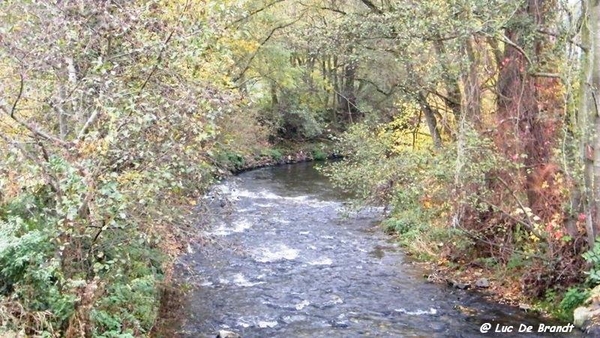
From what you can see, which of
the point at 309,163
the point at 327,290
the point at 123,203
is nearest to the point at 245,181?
the point at 309,163

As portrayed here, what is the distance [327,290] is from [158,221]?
558 cm

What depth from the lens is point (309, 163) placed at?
38.6 m

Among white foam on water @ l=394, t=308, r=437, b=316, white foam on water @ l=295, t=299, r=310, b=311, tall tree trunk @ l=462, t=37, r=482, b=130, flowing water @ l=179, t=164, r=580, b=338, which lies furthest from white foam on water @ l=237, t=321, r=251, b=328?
tall tree trunk @ l=462, t=37, r=482, b=130

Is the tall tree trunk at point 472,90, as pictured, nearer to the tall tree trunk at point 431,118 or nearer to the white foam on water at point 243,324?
the tall tree trunk at point 431,118

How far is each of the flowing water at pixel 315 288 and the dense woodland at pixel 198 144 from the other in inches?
36.1

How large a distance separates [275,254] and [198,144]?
7.64 m

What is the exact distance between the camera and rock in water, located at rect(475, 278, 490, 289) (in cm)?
1252

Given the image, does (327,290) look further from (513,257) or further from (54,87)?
(54,87)

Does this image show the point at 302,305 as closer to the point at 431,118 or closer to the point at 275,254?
the point at 275,254

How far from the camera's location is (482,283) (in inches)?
496

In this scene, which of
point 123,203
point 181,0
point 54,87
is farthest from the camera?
point 181,0

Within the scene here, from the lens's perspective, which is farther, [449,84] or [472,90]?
[449,84]

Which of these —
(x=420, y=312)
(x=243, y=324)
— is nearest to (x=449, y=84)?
(x=420, y=312)

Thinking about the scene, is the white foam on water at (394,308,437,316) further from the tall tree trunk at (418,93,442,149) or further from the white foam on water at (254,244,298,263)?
the tall tree trunk at (418,93,442,149)
